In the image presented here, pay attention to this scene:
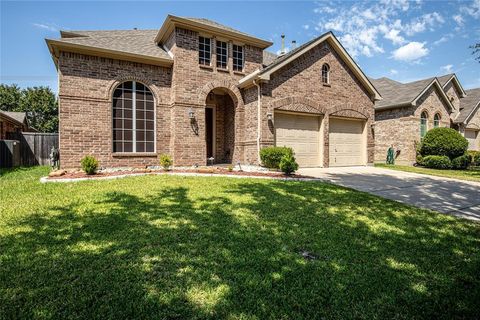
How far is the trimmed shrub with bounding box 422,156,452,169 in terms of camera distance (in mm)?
15469

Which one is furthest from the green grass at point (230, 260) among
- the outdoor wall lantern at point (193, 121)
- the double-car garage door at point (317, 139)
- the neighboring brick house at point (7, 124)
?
the neighboring brick house at point (7, 124)

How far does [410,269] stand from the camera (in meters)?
2.96

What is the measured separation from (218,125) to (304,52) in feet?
19.0

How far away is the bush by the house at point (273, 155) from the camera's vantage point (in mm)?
10242

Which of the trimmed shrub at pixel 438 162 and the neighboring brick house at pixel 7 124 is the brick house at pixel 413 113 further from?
the neighboring brick house at pixel 7 124

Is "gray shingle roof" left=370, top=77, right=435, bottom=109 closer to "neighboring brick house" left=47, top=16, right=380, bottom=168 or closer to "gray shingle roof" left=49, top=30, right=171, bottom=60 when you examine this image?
"neighboring brick house" left=47, top=16, right=380, bottom=168

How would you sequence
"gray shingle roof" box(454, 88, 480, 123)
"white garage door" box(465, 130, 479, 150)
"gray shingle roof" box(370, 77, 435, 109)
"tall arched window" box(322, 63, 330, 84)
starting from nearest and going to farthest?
"tall arched window" box(322, 63, 330, 84) → "gray shingle roof" box(370, 77, 435, 109) → "gray shingle roof" box(454, 88, 480, 123) → "white garage door" box(465, 130, 479, 150)

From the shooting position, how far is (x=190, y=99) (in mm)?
11438

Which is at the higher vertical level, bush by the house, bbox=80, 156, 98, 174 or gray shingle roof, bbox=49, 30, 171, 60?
gray shingle roof, bbox=49, 30, 171, 60

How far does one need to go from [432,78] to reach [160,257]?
22.9 metres

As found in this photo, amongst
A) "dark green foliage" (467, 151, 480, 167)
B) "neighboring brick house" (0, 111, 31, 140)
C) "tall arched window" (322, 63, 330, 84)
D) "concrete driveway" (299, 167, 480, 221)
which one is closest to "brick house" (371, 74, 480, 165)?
"dark green foliage" (467, 151, 480, 167)

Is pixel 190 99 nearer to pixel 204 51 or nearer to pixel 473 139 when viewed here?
pixel 204 51

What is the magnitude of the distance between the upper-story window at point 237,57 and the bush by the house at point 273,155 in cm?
482

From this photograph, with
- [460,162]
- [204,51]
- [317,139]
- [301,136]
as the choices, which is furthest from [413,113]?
[204,51]
